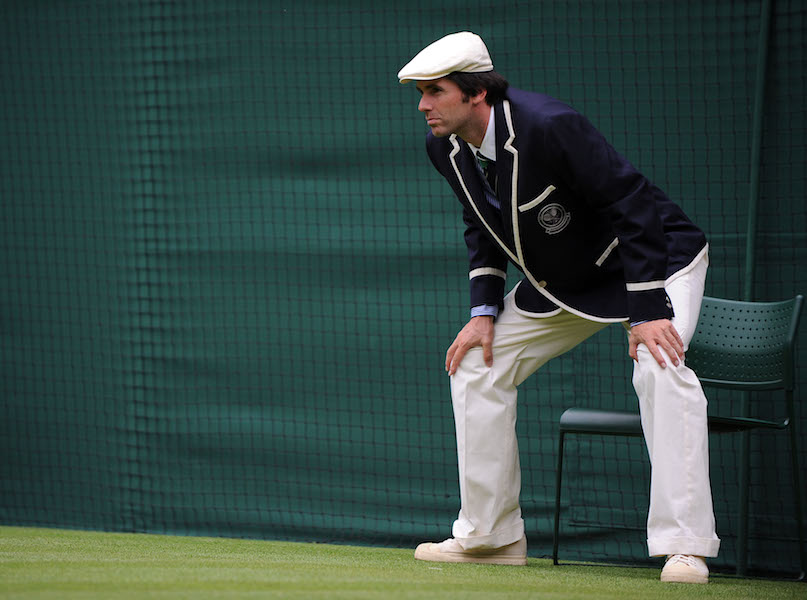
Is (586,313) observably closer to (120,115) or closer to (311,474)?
(311,474)

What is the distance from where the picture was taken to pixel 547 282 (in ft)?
9.71

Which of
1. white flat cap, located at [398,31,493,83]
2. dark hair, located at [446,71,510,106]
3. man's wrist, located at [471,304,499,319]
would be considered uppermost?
white flat cap, located at [398,31,493,83]

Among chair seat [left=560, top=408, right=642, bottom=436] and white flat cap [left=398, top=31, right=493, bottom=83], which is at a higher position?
white flat cap [left=398, top=31, right=493, bottom=83]

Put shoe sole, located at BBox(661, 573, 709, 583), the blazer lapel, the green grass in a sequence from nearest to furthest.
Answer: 1. the green grass
2. shoe sole, located at BBox(661, 573, 709, 583)
3. the blazer lapel

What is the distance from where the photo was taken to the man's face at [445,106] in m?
2.82

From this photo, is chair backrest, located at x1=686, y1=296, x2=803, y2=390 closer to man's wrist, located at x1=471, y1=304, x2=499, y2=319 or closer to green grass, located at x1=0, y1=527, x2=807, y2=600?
green grass, located at x1=0, y1=527, x2=807, y2=600

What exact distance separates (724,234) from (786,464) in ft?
2.69

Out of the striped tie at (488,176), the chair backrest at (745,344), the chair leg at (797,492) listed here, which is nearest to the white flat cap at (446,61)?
the striped tie at (488,176)

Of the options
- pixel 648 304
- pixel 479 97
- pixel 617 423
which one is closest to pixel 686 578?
pixel 617 423

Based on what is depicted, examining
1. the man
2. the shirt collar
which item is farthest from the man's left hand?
the shirt collar

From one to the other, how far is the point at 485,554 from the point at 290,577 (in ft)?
2.67

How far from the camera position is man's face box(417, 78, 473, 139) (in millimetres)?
2816

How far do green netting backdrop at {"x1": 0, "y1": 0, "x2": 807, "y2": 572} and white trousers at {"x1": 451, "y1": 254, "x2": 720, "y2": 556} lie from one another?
1006 millimetres

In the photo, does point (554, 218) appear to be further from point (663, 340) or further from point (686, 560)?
point (686, 560)
